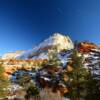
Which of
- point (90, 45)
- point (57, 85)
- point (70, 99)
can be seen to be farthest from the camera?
point (90, 45)

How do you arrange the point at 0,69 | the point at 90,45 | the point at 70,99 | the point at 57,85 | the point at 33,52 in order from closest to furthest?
the point at 70,99
the point at 0,69
the point at 57,85
the point at 90,45
the point at 33,52

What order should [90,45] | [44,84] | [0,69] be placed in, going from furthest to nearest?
[90,45]
[44,84]
[0,69]

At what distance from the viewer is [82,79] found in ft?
195

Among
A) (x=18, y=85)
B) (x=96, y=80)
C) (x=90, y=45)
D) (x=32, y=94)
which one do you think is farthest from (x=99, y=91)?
(x=90, y=45)

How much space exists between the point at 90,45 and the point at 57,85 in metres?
70.9

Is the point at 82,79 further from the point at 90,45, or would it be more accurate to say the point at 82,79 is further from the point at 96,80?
the point at 90,45

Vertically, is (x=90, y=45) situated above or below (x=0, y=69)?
above

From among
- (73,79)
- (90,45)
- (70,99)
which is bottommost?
(70,99)

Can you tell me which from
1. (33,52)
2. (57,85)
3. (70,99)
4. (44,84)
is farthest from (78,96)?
(33,52)

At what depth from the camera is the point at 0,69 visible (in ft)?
209

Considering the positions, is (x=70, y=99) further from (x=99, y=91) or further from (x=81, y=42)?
(x=81, y=42)

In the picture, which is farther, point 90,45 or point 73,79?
point 90,45

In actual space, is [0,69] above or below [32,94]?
above

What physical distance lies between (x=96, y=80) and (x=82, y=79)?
6.02 metres
